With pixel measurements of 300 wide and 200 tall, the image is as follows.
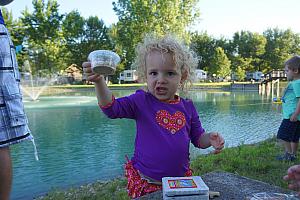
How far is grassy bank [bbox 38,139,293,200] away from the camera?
3557mm

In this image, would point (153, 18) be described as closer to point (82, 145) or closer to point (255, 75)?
point (255, 75)

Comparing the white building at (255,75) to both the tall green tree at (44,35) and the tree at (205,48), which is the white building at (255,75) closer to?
the tree at (205,48)

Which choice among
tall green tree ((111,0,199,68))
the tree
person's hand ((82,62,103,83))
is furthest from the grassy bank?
the tree

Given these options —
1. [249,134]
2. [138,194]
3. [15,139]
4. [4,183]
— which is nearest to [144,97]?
[138,194]

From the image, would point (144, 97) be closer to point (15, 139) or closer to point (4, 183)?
point (15, 139)

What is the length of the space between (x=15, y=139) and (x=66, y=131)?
7142mm

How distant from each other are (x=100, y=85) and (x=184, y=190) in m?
0.74

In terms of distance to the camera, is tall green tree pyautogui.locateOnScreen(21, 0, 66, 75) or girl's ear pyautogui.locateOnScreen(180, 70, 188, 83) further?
tall green tree pyautogui.locateOnScreen(21, 0, 66, 75)

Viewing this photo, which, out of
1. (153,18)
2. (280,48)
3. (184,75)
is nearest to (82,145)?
(184,75)

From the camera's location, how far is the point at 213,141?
197cm

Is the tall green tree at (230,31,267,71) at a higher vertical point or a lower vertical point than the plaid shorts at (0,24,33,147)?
higher

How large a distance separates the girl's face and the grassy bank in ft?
5.74

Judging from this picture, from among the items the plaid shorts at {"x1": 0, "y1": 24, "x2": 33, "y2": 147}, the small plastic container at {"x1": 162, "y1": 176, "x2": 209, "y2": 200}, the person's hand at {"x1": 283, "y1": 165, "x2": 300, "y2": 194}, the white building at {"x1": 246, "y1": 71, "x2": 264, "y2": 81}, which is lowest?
the white building at {"x1": 246, "y1": 71, "x2": 264, "y2": 81}

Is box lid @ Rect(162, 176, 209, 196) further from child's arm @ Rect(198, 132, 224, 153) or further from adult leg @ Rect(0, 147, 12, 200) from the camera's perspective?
adult leg @ Rect(0, 147, 12, 200)
